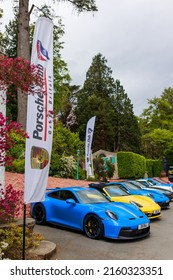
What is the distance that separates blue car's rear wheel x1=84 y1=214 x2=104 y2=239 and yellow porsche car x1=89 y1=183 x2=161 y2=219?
2.38m

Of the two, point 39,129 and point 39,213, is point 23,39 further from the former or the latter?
point 39,129

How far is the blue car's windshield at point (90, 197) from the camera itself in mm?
8328

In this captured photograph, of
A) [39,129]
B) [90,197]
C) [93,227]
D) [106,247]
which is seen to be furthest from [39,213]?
[39,129]

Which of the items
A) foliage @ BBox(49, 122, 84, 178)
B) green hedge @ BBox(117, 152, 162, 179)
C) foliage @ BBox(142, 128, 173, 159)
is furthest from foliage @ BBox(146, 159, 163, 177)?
foliage @ BBox(49, 122, 84, 178)

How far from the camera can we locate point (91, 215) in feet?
25.0

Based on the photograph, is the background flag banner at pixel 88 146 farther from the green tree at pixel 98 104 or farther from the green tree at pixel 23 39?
the green tree at pixel 98 104

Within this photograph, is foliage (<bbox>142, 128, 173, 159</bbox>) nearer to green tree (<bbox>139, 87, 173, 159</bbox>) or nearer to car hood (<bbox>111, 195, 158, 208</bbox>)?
green tree (<bbox>139, 87, 173, 159</bbox>)

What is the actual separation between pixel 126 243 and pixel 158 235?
1340 mm

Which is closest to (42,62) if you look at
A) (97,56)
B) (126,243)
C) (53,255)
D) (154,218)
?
(53,255)

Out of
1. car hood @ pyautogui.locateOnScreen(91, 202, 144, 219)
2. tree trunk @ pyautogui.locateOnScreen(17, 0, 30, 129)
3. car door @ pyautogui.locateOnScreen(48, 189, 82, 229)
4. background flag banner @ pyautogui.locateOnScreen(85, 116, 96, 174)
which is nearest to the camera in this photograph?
car hood @ pyautogui.locateOnScreen(91, 202, 144, 219)

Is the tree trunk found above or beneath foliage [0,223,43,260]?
above

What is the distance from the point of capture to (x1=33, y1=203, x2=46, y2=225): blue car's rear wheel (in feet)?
29.5

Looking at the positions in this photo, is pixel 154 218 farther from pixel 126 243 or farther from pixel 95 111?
pixel 95 111

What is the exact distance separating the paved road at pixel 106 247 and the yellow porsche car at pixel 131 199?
1188 mm
